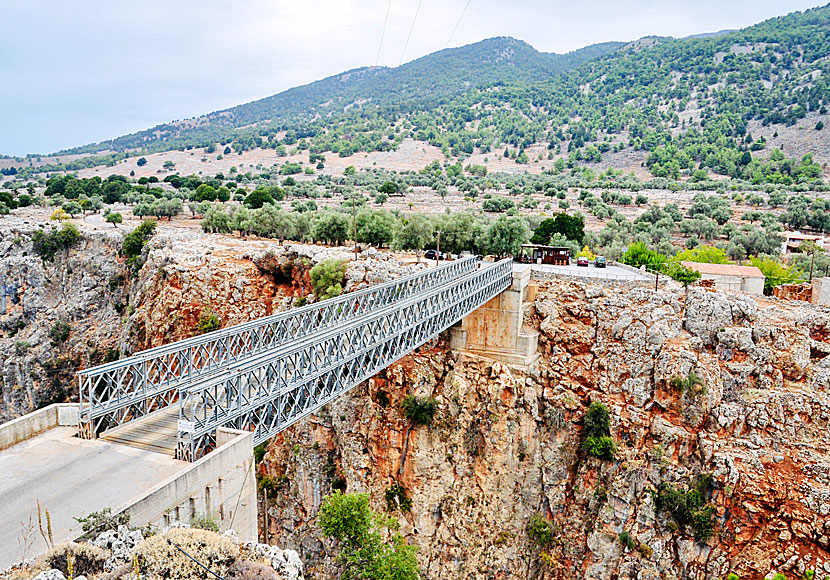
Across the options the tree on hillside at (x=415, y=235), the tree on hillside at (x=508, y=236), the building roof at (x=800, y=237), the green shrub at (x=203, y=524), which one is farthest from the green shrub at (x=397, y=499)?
the building roof at (x=800, y=237)

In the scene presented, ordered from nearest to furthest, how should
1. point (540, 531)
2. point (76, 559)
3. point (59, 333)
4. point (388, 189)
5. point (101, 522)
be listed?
point (76, 559) < point (101, 522) < point (540, 531) < point (59, 333) < point (388, 189)

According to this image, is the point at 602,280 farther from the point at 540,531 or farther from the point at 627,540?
the point at 540,531

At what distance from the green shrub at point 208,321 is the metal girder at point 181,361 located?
10797 mm

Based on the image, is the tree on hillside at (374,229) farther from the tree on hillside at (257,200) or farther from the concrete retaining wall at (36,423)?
the concrete retaining wall at (36,423)

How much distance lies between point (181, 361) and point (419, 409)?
14.3 m

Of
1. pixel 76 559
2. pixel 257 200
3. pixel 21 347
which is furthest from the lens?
pixel 257 200

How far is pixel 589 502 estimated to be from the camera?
1117 inches

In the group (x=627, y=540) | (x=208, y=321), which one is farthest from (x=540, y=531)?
(x=208, y=321)

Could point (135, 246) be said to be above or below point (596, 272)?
above

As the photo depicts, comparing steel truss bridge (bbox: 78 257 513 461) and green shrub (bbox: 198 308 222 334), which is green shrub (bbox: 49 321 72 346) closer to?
green shrub (bbox: 198 308 222 334)

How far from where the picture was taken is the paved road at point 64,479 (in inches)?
436

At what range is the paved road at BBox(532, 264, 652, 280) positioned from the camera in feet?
108

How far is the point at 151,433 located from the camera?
51.6ft

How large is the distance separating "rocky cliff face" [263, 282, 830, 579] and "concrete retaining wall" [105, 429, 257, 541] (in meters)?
15.7
